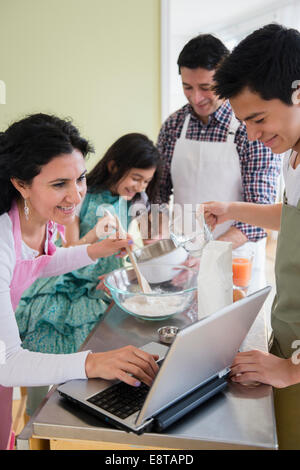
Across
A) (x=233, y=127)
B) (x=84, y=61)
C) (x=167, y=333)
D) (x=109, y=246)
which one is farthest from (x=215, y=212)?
(x=84, y=61)

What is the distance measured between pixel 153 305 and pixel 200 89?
1041 millimetres

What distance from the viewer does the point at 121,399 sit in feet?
2.71

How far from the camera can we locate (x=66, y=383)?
89 centimetres

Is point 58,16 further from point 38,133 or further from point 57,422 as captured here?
point 57,422

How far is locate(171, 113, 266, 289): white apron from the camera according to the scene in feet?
6.24

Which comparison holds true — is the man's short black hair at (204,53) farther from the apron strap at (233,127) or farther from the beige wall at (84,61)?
the beige wall at (84,61)

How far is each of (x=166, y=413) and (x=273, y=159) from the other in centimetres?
128

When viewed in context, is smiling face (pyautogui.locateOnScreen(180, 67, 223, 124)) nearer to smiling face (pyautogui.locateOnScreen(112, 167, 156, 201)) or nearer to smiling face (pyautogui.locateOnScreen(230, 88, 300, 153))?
smiling face (pyautogui.locateOnScreen(112, 167, 156, 201))

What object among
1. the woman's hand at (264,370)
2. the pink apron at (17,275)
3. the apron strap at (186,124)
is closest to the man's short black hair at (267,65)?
the woman's hand at (264,370)

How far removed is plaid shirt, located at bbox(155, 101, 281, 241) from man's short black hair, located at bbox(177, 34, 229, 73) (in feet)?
0.76

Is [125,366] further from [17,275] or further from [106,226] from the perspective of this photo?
[106,226]

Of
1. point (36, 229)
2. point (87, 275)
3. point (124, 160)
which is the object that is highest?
point (124, 160)

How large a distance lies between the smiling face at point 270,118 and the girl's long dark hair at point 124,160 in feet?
3.09
